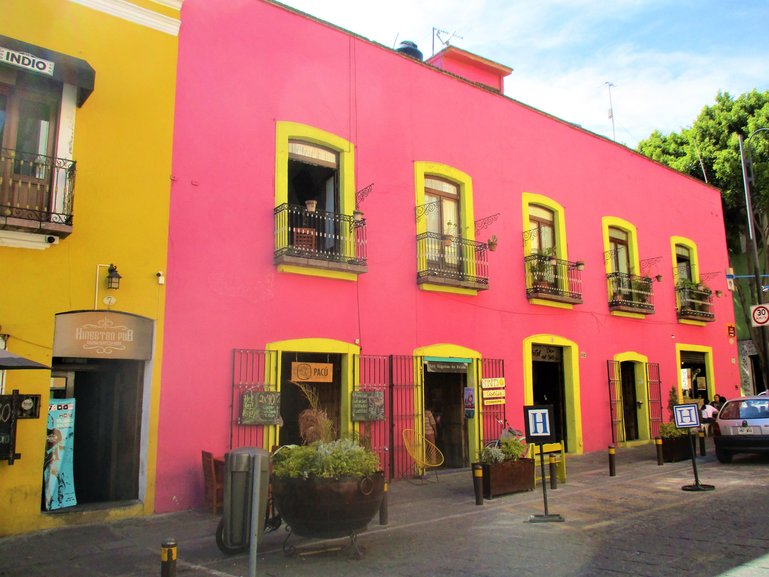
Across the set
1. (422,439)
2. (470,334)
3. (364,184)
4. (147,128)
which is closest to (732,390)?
(470,334)

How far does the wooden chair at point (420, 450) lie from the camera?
40.0ft

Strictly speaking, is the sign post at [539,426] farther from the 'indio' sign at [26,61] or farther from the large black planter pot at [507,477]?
the 'indio' sign at [26,61]

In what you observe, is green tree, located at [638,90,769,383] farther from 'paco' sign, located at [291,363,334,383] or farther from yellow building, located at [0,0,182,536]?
yellow building, located at [0,0,182,536]

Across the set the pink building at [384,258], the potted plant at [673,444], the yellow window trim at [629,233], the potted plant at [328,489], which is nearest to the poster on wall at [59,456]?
the pink building at [384,258]

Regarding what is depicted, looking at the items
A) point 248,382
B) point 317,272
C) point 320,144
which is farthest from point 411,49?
point 248,382

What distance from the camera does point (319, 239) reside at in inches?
477

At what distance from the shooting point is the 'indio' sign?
8.51 m

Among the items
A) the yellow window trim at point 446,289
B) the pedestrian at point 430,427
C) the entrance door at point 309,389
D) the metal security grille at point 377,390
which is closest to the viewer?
the entrance door at point 309,389

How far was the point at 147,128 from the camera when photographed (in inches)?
398

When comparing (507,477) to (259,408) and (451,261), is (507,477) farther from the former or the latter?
(451,261)

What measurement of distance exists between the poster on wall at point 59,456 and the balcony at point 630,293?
45.3 ft

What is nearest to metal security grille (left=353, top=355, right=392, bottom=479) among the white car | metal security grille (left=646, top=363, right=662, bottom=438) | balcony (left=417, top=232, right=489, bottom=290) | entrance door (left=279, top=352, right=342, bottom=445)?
entrance door (left=279, top=352, right=342, bottom=445)

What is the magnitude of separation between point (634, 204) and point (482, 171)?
6839 mm

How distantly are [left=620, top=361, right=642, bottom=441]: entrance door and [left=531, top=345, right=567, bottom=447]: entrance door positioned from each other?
9.56ft
